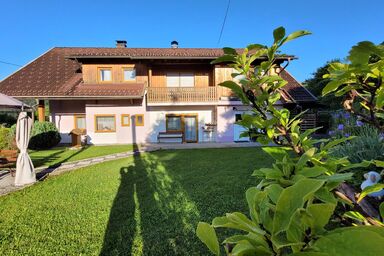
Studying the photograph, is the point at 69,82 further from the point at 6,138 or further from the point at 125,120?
the point at 6,138

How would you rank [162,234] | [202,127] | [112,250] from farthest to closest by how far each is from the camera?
1. [202,127]
2. [162,234]
3. [112,250]

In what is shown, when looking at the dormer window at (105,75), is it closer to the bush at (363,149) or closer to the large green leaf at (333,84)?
the bush at (363,149)

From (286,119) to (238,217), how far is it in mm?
611

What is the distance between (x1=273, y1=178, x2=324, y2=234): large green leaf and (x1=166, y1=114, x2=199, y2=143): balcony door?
1730 cm

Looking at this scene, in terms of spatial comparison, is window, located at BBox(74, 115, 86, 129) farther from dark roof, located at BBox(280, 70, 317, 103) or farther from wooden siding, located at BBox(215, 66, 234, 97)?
dark roof, located at BBox(280, 70, 317, 103)

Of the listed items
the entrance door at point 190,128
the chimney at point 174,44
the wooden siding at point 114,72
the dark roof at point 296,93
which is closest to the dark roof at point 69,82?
the dark roof at point 296,93

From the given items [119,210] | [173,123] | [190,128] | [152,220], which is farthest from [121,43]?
[152,220]

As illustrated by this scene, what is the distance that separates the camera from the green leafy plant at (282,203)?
40 centimetres

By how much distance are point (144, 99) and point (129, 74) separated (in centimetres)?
254

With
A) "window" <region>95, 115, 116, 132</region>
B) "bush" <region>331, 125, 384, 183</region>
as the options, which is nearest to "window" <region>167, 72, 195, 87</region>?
"window" <region>95, 115, 116, 132</region>

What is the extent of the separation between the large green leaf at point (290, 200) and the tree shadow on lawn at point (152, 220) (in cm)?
323

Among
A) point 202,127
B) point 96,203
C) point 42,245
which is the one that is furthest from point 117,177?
point 202,127

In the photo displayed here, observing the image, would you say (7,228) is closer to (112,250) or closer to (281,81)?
(112,250)

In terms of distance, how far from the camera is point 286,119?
1030 millimetres
